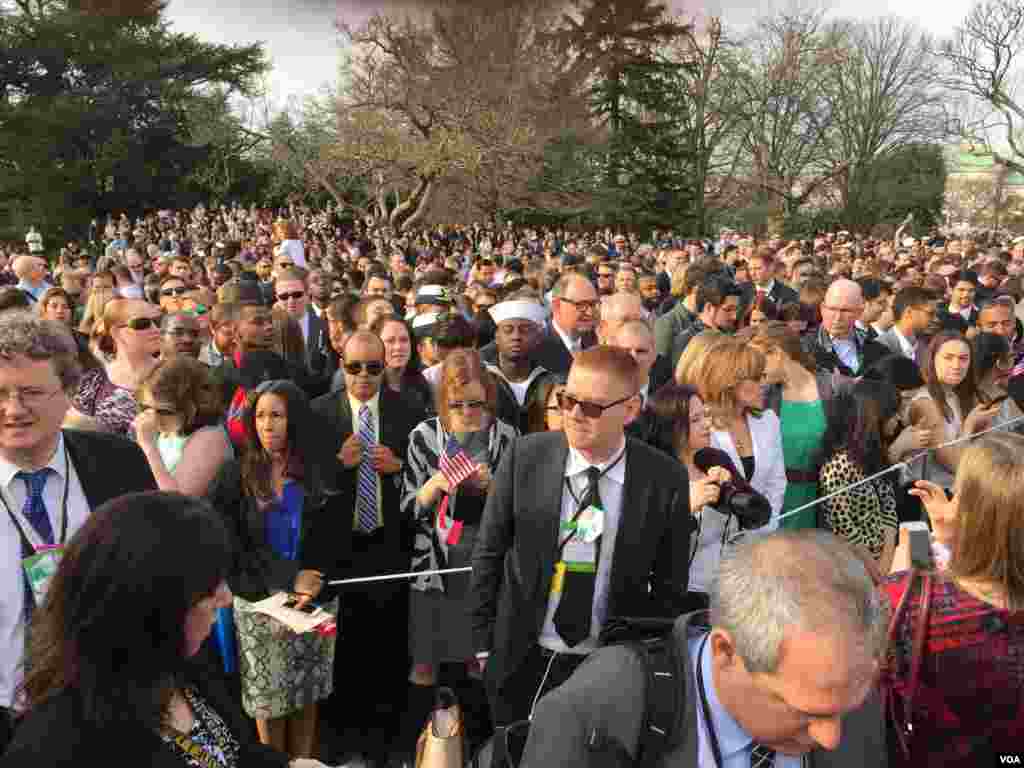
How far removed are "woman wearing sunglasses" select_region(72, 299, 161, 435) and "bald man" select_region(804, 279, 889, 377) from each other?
14.2 feet

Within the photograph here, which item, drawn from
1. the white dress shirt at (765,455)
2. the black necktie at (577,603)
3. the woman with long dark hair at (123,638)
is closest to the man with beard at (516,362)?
the white dress shirt at (765,455)

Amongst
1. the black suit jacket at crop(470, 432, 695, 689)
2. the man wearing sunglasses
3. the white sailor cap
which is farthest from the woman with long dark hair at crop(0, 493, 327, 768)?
the man wearing sunglasses

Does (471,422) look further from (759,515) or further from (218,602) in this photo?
(218,602)

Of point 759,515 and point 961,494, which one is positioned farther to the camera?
point 759,515

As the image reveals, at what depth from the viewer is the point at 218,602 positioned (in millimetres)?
1845

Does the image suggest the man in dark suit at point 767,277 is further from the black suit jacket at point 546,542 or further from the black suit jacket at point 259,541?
the black suit jacket at point 546,542

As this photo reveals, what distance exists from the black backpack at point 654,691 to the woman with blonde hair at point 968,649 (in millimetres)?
785

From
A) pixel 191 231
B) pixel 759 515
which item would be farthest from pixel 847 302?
pixel 191 231

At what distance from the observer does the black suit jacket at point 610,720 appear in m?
1.64

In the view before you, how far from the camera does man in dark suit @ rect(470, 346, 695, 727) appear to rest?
9.61 ft

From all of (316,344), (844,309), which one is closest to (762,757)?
(844,309)

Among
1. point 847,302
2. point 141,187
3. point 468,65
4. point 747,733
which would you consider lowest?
point 747,733

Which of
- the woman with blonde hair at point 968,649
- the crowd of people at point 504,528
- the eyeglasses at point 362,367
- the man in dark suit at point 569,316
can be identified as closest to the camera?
the crowd of people at point 504,528

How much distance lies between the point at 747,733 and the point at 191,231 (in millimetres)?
24568
